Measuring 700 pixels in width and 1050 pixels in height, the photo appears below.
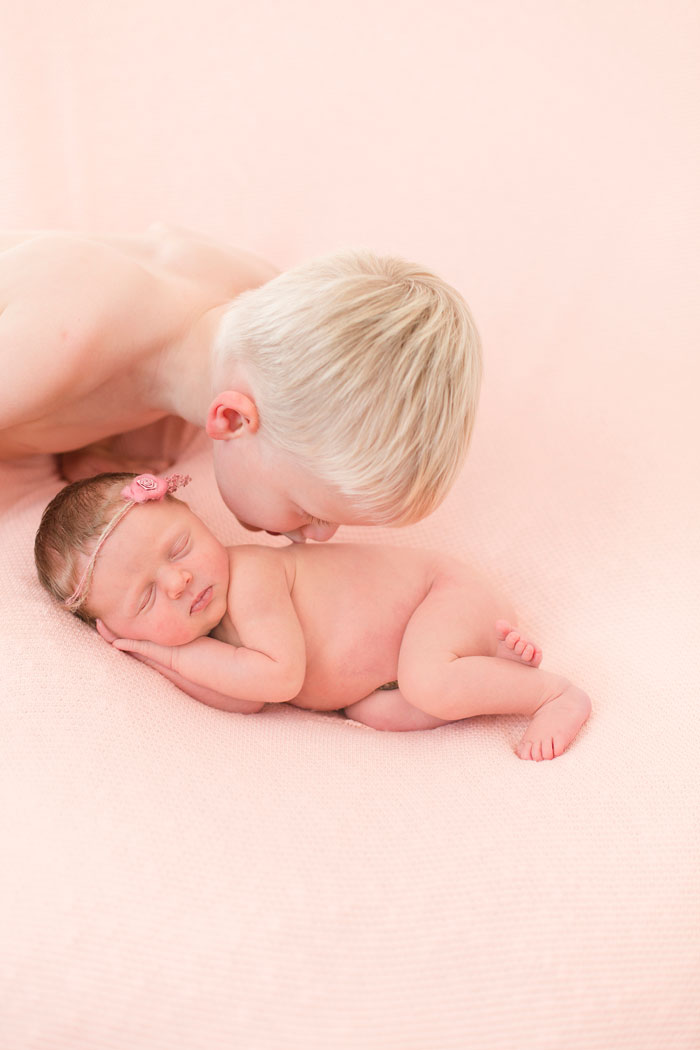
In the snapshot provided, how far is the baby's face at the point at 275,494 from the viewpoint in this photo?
126 cm

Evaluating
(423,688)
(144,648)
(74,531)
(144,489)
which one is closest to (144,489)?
(144,489)

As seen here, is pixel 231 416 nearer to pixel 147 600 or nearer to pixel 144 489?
pixel 144 489

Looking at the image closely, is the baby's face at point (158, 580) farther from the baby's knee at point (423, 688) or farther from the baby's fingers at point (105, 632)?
the baby's knee at point (423, 688)

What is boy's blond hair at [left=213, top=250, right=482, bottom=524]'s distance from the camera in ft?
3.79

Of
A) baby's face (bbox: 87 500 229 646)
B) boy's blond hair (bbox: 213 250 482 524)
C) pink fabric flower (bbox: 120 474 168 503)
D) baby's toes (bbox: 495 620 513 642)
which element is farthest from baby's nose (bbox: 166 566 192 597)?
baby's toes (bbox: 495 620 513 642)

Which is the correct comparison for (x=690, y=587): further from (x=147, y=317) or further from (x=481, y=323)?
(x=147, y=317)

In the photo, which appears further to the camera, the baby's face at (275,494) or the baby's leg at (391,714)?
the baby's leg at (391,714)

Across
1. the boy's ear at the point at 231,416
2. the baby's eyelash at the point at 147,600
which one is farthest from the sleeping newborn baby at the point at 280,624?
the boy's ear at the point at 231,416

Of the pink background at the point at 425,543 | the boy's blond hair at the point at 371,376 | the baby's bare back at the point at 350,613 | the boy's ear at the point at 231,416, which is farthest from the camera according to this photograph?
the baby's bare back at the point at 350,613

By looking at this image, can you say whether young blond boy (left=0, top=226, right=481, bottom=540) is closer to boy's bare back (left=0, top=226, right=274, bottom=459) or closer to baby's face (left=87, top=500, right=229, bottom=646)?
boy's bare back (left=0, top=226, right=274, bottom=459)

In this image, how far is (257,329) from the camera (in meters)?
1.24

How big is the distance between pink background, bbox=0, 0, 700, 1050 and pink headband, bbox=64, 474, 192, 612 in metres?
0.05

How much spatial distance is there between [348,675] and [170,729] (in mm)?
293

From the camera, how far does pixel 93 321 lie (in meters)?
1.35
